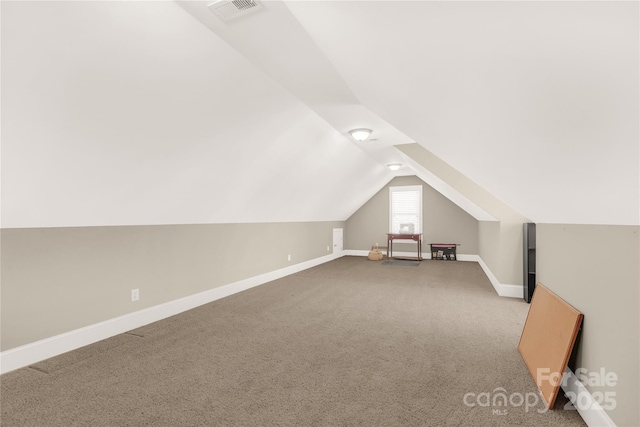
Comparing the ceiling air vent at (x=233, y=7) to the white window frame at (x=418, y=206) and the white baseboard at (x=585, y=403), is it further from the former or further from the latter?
the white window frame at (x=418, y=206)

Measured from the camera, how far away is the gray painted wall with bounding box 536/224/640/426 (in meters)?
1.42

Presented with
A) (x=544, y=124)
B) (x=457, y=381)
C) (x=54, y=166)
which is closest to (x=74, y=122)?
(x=54, y=166)

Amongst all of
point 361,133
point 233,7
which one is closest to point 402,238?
point 361,133

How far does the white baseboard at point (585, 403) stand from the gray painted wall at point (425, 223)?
21.1 ft

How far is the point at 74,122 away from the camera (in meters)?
2.04

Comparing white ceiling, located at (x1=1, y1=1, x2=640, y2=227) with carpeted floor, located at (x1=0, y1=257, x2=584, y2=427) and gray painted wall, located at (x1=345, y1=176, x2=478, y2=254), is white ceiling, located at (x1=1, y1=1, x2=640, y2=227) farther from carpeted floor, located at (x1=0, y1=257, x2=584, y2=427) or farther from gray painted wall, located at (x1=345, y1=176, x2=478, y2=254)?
gray painted wall, located at (x1=345, y1=176, x2=478, y2=254)

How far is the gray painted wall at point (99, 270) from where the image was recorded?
2396mm

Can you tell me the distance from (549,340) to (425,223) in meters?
6.55

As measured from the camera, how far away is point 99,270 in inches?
115

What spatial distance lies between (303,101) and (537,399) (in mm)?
3226

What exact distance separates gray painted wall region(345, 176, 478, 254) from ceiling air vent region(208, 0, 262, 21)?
7.40 meters

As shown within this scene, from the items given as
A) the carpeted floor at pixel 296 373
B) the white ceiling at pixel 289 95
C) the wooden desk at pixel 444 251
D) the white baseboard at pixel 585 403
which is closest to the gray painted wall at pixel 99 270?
the white ceiling at pixel 289 95

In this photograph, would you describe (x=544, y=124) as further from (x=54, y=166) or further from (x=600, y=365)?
(x=54, y=166)

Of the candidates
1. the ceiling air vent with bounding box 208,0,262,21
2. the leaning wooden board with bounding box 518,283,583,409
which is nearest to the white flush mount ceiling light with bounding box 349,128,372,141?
the ceiling air vent with bounding box 208,0,262,21
